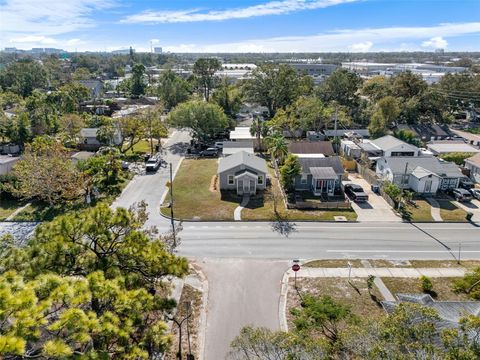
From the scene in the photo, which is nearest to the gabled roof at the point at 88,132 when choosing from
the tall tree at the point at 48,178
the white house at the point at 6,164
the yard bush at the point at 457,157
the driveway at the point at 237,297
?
the white house at the point at 6,164

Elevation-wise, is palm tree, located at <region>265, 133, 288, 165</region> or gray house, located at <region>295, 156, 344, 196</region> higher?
palm tree, located at <region>265, 133, 288, 165</region>

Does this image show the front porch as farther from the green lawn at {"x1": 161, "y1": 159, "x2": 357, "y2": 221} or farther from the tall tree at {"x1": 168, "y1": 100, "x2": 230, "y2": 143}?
the tall tree at {"x1": 168, "y1": 100, "x2": 230, "y2": 143}

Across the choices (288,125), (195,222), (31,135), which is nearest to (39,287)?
(195,222)

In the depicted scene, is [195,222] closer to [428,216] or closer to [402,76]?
[428,216]

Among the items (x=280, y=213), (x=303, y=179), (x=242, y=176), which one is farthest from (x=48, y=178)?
(x=303, y=179)

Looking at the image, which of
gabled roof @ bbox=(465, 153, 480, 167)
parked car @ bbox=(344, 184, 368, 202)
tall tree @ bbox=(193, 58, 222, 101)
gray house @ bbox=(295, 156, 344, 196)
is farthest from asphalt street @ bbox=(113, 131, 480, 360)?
tall tree @ bbox=(193, 58, 222, 101)
